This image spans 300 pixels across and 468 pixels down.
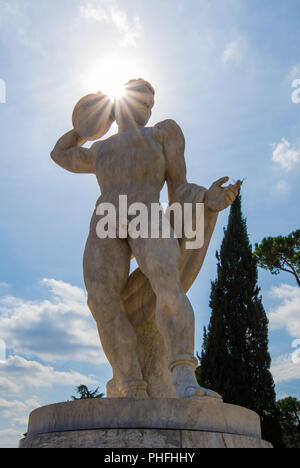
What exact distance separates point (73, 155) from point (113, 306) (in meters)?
1.91

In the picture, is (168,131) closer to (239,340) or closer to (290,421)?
(239,340)

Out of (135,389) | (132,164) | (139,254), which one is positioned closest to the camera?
(135,389)

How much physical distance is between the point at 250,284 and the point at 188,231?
1531cm

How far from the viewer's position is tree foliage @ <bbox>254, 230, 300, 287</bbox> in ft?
64.6

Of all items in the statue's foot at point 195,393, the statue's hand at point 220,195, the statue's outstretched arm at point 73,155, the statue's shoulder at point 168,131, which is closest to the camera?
the statue's foot at point 195,393

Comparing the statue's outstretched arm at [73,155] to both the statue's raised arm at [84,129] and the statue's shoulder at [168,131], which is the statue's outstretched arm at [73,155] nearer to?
the statue's raised arm at [84,129]

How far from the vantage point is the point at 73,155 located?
206 inches

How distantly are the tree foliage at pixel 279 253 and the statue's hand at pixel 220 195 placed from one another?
1591 cm

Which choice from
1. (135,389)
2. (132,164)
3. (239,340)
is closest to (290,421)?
(239,340)

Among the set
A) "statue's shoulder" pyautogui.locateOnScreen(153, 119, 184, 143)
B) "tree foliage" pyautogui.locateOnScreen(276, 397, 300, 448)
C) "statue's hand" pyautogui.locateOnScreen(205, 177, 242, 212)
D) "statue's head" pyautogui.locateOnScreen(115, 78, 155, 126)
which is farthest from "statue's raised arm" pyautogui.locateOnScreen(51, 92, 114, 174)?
"tree foliage" pyautogui.locateOnScreen(276, 397, 300, 448)

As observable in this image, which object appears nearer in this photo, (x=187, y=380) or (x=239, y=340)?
(x=187, y=380)

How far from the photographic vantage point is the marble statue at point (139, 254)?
12.8 ft

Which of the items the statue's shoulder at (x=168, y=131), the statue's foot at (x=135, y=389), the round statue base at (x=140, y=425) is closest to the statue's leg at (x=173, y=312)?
the round statue base at (x=140, y=425)
